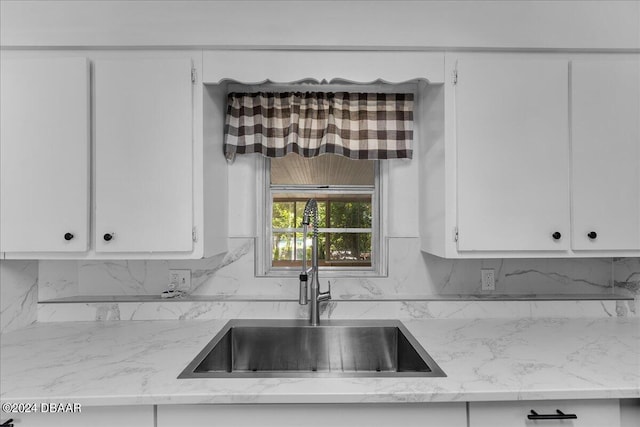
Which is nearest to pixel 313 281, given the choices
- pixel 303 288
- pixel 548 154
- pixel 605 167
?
pixel 303 288

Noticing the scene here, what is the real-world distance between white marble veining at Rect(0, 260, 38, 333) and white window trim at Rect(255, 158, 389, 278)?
1031 millimetres

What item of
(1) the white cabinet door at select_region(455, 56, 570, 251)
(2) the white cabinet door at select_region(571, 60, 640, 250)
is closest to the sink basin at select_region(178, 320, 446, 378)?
(1) the white cabinet door at select_region(455, 56, 570, 251)

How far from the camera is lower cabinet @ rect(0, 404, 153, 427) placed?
1.10 metres

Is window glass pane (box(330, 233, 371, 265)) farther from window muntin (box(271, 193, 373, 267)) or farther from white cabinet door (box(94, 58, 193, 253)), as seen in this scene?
white cabinet door (box(94, 58, 193, 253))

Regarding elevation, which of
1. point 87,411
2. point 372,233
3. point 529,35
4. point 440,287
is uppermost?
point 529,35

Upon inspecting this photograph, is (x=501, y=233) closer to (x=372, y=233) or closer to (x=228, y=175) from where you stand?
(x=372, y=233)

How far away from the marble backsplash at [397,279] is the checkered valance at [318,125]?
484 millimetres

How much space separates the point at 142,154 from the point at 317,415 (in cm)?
116

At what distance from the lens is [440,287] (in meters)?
1.99

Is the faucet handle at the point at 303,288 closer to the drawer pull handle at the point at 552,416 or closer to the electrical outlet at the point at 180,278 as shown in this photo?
the electrical outlet at the point at 180,278

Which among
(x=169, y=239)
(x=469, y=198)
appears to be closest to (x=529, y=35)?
(x=469, y=198)

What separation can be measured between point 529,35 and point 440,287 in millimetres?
1196

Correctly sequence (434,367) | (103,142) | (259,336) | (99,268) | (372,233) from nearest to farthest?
(434,367) → (103,142) → (259,336) → (99,268) → (372,233)

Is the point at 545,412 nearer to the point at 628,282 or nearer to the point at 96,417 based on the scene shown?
the point at 628,282
